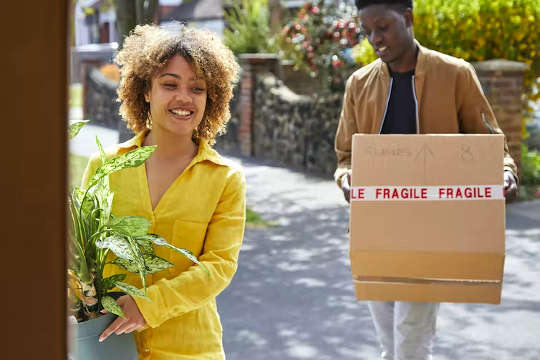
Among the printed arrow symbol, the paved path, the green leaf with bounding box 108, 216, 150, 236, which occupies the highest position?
the printed arrow symbol

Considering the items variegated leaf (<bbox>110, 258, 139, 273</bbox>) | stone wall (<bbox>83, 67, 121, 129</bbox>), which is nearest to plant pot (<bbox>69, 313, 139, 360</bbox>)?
variegated leaf (<bbox>110, 258, 139, 273</bbox>)

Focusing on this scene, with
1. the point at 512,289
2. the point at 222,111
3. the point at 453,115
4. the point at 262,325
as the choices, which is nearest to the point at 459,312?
the point at 512,289

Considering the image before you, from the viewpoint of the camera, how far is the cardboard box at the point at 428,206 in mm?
2523

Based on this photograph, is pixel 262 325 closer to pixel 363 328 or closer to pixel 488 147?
pixel 363 328

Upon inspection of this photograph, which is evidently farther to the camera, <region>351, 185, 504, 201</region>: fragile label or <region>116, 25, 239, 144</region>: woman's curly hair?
<region>351, 185, 504, 201</region>: fragile label

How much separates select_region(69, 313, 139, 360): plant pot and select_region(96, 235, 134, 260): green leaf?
0.58ft

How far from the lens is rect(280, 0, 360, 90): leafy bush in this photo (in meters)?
11.4

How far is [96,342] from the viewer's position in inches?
68.6

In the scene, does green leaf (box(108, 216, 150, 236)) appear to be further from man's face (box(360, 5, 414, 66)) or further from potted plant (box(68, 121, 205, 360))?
man's face (box(360, 5, 414, 66))

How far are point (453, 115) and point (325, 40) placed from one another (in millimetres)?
9289

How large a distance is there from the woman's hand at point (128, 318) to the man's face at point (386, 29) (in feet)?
4.93

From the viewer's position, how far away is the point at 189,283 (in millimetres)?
1946

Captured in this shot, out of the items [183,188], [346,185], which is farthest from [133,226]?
[346,185]

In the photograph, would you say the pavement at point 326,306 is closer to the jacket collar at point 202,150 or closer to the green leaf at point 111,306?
the jacket collar at point 202,150
